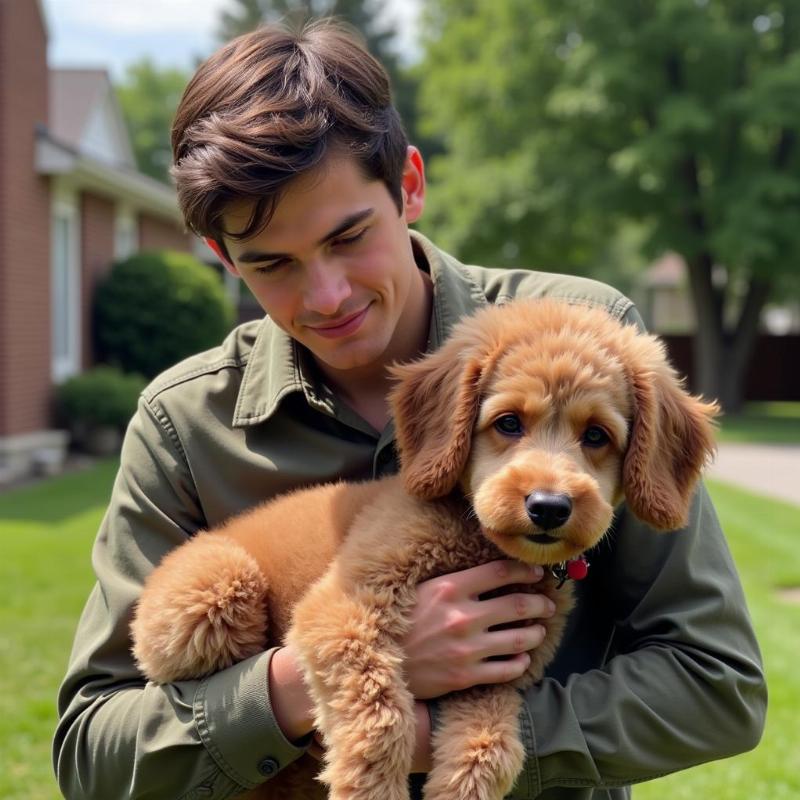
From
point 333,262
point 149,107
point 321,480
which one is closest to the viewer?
point 333,262

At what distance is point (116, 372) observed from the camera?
16.9m

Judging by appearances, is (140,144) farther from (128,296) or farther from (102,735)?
(102,735)

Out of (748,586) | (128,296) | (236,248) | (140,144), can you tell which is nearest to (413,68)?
(128,296)

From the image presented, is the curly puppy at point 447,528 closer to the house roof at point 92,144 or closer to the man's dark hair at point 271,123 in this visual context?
the man's dark hair at point 271,123

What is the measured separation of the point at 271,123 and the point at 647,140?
22.6 metres

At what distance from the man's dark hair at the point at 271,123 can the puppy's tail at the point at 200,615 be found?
2.86ft

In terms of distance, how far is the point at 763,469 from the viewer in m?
16.7

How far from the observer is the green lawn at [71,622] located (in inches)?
216

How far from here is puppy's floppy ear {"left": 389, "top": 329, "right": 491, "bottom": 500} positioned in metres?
2.56

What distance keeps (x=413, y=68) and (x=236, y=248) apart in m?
34.3

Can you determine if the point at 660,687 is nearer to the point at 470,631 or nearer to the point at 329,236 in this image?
the point at 470,631

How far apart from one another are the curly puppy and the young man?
9cm

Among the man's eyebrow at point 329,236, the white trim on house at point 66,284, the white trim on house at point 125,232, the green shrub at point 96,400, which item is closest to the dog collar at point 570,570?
the man's eyebrow at point 329,236

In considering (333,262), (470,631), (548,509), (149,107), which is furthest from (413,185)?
(149,107)
